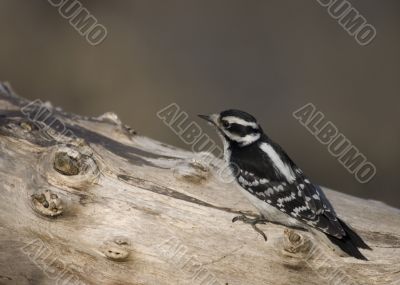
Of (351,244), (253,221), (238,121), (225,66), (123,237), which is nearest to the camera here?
(123,237)

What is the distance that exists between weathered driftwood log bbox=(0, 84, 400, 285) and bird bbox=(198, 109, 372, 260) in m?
0.14

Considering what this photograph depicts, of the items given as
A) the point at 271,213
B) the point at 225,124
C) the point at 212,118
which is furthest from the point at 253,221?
the point at 212,118

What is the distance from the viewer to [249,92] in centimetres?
1018

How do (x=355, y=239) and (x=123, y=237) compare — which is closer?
(x=123, y=237)

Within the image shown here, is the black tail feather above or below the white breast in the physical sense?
above

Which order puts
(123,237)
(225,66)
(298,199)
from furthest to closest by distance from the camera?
(225,66), (298,199), (123,237)

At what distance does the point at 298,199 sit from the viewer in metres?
5.18

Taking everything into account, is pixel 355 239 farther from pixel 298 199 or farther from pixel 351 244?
pixel 298 199

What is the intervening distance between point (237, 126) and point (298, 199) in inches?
35.6

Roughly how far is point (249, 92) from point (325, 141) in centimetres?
146

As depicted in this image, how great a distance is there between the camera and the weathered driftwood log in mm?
4812

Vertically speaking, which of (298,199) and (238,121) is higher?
(238,121)

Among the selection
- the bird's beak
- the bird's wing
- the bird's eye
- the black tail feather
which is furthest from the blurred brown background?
the black tail feather

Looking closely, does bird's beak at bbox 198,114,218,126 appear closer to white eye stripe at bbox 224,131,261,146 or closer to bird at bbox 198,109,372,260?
bird at bbox 198,109,372,260
